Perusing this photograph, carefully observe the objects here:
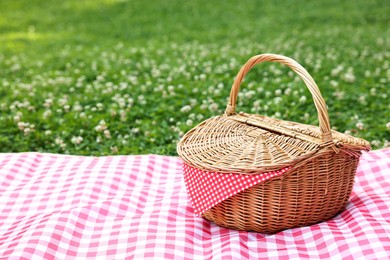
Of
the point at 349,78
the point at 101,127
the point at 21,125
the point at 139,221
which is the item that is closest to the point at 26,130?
the point at 21,125

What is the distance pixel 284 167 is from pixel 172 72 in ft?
14.4

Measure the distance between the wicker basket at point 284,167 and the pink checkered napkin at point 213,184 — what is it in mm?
23

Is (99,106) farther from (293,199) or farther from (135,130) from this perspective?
(293,199)

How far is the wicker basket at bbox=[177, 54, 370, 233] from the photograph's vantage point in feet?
8.91

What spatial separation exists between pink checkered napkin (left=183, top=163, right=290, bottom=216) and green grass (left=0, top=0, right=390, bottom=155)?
1.66 metres

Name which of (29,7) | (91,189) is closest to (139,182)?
(91,189)

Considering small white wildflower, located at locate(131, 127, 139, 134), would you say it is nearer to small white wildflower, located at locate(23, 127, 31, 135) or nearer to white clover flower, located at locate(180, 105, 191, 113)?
white clover flower, located at locate(180, 105, 191, 113)

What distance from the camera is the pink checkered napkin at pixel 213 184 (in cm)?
268

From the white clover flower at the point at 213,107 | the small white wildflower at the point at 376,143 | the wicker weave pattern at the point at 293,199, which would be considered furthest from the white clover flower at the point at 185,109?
the wicker weave pattern at the point at 293,199

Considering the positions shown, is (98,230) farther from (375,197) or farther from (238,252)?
(375,197)

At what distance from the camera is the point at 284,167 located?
105 inches

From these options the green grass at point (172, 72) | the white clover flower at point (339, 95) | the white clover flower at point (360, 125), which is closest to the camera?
the white clover flower at point (360, 125)

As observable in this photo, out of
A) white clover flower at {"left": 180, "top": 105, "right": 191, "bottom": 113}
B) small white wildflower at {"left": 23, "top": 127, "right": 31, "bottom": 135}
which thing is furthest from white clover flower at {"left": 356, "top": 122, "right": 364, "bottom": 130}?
small white wildflower at {"left": 23, "top": 127, "right": 31, "bottom": 135}

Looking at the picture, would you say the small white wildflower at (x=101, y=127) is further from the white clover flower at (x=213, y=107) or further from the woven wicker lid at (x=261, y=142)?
the woven wicker lid at (x=261, y=142)
